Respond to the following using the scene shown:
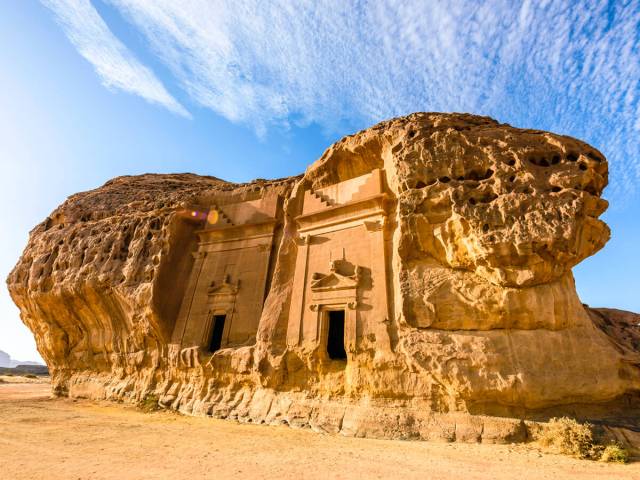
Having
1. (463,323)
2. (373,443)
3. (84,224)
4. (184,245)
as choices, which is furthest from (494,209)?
(84,224)

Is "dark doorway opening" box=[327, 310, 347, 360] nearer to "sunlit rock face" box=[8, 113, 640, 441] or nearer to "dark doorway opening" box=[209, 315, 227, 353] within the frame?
"sunlit rock face" box=[8, 113, 640, 441]

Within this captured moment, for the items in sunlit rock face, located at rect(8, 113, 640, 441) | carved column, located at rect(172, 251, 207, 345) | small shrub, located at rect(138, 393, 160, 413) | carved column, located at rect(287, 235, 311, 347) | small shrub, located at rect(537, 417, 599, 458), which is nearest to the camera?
small shrub, located at rect(537, 417, 599, 458)

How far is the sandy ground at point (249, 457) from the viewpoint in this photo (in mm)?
5820

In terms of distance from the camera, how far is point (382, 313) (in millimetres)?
10242

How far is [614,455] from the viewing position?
6434mm

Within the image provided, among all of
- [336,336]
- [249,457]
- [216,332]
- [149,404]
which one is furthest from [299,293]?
[149,404]

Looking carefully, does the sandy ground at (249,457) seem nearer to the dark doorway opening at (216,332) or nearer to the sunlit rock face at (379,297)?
the sunlit rock face at (379,297)

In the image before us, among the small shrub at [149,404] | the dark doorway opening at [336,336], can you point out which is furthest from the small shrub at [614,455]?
the small shrub at [149,404]

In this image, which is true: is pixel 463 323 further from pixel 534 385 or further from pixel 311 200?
pixel 311 200

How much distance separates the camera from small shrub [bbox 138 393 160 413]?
1358cm

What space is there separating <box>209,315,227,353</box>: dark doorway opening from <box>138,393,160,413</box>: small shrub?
2792 mm

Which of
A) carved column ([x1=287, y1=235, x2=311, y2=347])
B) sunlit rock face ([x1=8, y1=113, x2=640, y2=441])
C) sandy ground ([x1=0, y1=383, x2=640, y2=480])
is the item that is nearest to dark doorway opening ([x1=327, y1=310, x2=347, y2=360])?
sunlit rock face ([x1=8, y1=113, x2=640, y2=441])

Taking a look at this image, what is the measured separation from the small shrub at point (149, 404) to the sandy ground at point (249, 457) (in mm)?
3312

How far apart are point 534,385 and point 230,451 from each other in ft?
22.7
